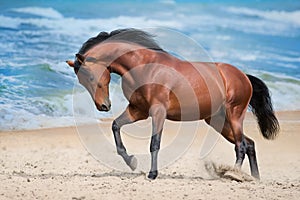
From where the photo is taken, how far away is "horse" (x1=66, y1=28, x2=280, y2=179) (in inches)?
236

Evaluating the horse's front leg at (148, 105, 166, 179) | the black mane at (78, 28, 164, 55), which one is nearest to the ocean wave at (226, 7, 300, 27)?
the black mane at (78, 28, 164, 55)

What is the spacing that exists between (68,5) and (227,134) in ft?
33.3

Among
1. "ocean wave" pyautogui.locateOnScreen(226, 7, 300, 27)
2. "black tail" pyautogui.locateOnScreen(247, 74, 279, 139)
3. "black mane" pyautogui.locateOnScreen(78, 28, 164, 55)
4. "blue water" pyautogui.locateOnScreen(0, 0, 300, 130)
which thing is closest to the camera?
"black mane" pyautogui.locateOnScreen(78, 28, 164, 55)

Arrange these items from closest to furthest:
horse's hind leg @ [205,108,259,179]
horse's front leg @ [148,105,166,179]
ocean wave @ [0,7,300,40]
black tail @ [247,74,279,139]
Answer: horse's front leg @ [148,105,166,179]
horse's hind leg @ [205,108,259,179]
black tail @ [247,74,279,139]
ocean wave @ [0,7,300,40]

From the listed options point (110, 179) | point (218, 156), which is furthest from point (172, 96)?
point (218, 156)

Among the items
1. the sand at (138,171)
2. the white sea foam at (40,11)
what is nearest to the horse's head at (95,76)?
the sand at (138,171)

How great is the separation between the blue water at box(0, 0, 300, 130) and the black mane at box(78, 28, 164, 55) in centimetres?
690

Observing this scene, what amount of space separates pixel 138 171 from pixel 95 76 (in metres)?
1.42

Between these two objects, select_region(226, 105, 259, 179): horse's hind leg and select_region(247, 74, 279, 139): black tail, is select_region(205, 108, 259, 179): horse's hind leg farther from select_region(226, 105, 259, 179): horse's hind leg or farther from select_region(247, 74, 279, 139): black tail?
select_region(247, 74, 279, 139): black tail

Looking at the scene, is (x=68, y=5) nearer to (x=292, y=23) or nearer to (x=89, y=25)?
(x=89, y=25)

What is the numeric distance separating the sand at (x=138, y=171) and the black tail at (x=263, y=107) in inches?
22.0

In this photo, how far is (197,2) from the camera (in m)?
16.5

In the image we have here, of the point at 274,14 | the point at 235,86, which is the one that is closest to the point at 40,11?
the point at 274,14

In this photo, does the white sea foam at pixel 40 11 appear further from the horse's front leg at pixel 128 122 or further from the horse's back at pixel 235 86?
the horse's front leg at pixel 128 122
